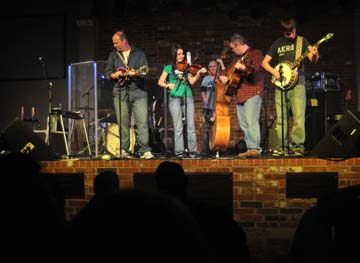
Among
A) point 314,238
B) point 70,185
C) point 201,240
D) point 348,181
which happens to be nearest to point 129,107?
point 70,185

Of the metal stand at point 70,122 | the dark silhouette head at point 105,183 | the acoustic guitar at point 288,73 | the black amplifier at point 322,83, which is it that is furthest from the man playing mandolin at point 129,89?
the black amplifier at point 322,83

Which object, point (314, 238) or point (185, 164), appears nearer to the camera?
point (314, 238)

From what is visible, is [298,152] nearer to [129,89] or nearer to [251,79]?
→ [251,79]

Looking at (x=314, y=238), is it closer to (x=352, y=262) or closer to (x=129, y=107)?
(x=352, y=262)

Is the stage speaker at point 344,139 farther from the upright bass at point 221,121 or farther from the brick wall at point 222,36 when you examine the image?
the brick wall at point 222,36

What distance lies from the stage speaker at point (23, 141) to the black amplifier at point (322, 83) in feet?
18.3

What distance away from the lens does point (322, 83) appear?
34.8 ft

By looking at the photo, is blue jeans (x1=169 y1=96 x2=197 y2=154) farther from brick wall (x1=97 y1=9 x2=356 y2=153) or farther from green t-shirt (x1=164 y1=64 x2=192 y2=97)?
brick wall (x1=97 y1=9 x2=356 y2=153)

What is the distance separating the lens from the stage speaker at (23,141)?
24.5ft

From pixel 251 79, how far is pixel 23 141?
3.53m

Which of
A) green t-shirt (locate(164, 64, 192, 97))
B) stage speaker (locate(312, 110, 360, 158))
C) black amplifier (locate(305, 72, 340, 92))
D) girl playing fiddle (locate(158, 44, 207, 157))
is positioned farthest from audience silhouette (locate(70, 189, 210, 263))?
black amplifier (locate(305, 72, 340, 92))

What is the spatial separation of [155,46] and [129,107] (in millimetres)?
4192

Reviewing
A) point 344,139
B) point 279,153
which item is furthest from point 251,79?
point 344,139

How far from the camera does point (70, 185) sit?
289 inches
